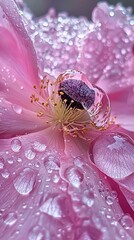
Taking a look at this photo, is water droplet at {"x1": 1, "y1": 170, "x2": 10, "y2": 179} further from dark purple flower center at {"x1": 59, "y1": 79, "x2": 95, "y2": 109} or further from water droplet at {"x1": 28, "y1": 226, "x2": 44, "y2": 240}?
dark purple flower center at {"x1": 59, "y1": 79, "x2": 95, "y2": 109}

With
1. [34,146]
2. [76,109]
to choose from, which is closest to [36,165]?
[34,146]

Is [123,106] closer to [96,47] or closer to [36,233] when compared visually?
[96,47]

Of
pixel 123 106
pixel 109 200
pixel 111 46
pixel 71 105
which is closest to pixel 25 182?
pixel 109 200

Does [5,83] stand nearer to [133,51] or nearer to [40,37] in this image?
[40,37]

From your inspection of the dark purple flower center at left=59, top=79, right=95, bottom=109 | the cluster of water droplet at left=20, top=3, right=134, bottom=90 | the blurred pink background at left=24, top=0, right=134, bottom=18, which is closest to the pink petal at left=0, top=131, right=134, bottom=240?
the dark purple flower center at left=59, top=79, right=95, bottom=109

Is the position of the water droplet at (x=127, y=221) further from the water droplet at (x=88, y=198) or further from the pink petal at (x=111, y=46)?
the pink petal at (x=111, y=46)

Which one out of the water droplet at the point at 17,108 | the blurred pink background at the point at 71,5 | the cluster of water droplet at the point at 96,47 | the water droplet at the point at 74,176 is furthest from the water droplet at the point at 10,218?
the blurred pink background at the point at 71,5
